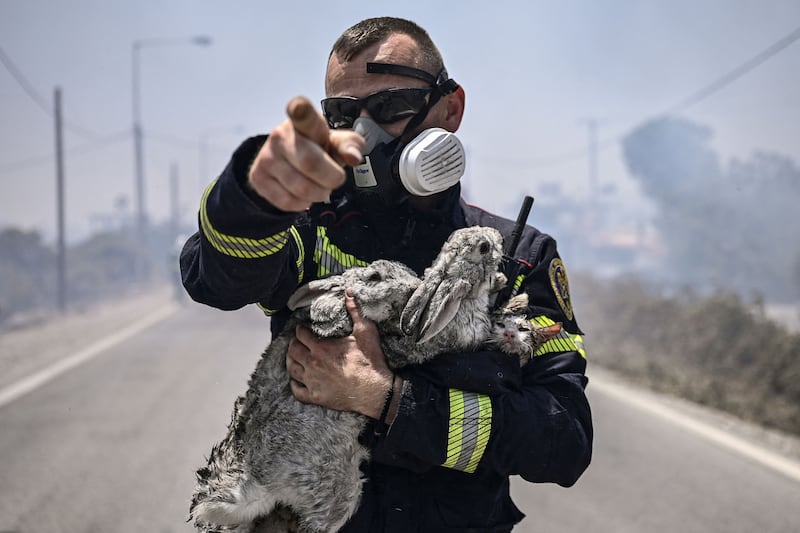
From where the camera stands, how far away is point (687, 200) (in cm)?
4500

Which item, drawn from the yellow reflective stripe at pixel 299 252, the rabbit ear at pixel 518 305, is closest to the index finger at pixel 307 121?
the yellow reflective stripe at pixel 299 252

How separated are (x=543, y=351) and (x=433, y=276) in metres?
0.49

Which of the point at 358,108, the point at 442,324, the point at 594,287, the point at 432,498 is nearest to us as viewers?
the point at 442,324

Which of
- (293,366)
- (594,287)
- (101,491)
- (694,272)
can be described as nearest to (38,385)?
(101,491)

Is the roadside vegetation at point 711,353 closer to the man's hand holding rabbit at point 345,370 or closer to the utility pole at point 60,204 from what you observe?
the man's hand holding rabbit at point 345,370

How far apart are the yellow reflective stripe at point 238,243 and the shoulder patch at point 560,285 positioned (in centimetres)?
110

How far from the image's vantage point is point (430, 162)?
7.79 ft

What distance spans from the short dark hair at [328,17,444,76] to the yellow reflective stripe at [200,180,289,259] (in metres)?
0.92

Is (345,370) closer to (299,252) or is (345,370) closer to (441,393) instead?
(441,393)

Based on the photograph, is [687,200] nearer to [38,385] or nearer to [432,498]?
[38,385]

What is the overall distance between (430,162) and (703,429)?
686cm

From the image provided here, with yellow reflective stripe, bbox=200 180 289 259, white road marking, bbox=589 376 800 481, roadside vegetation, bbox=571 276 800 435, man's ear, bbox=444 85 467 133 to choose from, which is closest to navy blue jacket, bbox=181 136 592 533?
yellow reflective stripe, bbox=200 180 289 259

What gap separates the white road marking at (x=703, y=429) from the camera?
6527mm

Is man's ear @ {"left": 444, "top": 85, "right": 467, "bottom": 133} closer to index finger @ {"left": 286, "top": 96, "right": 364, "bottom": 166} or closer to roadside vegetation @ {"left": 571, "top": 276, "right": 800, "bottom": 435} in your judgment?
index finger @ {"left": 286, "top": 96, "right": 364, "bottom": 166}
